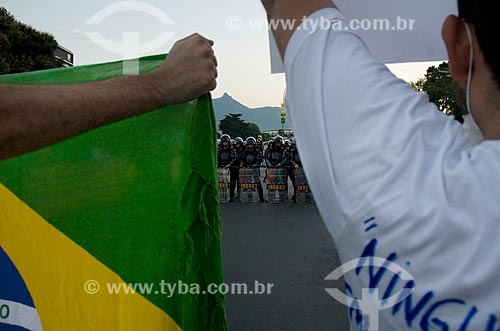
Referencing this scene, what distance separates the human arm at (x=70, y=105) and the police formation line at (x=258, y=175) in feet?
35.9

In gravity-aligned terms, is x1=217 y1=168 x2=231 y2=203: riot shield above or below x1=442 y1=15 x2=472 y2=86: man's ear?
below

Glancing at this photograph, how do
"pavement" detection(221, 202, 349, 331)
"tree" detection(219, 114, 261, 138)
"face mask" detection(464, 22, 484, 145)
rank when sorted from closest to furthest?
"face mask" detection(464, 22, 484, 145) → "pavement" detection(221, 202, 349, 331) → "tree" detection(219, 114, 261, 138)

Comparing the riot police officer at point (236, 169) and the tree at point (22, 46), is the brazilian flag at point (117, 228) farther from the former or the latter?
the tree at point (22, 46)

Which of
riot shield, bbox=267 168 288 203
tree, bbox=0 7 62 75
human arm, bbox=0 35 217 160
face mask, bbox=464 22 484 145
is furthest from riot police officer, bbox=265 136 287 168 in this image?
tree, bbox=0 7 62 75

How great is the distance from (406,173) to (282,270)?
5.19 metres

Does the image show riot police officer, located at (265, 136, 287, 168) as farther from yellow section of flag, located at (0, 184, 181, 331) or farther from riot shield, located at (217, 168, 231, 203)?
yellow section of flag, located at (0, 184, 181, 331)

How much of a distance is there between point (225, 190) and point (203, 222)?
11.2 meters

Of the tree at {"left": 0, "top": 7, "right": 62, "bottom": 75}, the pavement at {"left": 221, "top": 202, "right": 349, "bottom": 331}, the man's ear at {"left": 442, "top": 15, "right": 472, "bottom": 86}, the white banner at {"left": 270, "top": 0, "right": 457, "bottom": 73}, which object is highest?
the tree at {"left": 0, "top": 7, "right": 62, "bottom": 75}

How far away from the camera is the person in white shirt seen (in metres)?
0.55

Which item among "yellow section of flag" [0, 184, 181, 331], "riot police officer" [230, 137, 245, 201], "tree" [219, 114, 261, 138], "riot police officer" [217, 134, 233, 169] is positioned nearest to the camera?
"yellow section of flag" [0, 184, 181, 331]

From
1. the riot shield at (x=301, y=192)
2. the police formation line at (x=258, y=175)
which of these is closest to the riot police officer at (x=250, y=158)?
the police formation line at (x=258, y=175)

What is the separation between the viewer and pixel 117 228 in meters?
1.40

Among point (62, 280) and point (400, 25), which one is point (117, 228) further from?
point (400, 25)

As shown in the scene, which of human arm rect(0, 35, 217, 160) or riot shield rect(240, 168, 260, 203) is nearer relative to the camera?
human arm rect(0, 35, 217, 160)
